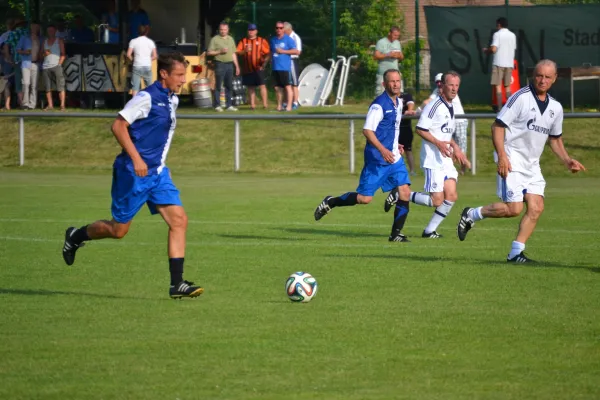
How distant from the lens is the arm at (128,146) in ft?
33.8

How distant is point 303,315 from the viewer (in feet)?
32.3

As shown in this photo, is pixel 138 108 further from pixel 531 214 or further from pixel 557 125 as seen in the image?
pixel 557 125

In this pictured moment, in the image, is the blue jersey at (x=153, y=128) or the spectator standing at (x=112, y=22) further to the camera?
the spectator standing at (x=112, y=22)

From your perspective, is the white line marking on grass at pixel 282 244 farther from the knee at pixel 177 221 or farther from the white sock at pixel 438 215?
the knee at pixel 177 221

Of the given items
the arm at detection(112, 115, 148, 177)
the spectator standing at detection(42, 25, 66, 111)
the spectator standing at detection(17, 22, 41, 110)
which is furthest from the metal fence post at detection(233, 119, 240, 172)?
the arm at detection(112, 115, 148, 177)

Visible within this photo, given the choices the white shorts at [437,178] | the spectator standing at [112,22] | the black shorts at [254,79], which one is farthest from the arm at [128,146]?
the spectator standing at [112,22]

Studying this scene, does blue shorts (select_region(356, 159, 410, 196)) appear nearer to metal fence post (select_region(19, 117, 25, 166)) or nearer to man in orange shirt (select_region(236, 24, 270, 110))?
metal fence post (select_region(19, 117, 25, 166))

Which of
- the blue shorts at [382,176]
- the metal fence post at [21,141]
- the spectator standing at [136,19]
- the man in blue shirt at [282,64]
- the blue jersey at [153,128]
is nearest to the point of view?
the blue jersey at [153,128]

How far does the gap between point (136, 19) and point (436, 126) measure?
54.2 ft

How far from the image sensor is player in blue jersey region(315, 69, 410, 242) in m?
15.5

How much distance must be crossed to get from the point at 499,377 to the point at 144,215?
12.3m

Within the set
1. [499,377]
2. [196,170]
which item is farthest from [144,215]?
[499,377]

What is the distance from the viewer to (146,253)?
1428 cm

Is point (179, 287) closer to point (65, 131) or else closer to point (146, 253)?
point (146, 253)
